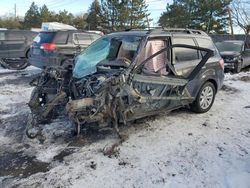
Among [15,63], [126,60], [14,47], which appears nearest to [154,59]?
[126,60]

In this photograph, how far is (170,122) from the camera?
6.13 meters

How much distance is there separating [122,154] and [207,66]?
2.97 metres

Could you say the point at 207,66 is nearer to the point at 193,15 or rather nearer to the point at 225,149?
the point at 225,149

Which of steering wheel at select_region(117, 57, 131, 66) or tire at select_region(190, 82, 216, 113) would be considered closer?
steering wheel at select_region(117, 57, 131, 66)

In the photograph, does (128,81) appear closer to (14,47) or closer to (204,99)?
(204,99)

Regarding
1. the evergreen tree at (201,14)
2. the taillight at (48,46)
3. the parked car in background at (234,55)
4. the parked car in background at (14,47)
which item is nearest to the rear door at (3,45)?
the parked car in background at (14,47)

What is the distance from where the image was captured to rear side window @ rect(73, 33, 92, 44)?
39.2 feet

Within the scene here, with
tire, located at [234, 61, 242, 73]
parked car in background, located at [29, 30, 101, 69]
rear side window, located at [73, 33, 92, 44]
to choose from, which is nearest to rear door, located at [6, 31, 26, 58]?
parked car in background, located at [29, 30, 101, 69]

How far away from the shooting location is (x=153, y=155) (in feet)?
15.5

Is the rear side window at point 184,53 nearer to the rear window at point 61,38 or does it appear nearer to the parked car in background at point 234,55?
the rear window at point 61,38

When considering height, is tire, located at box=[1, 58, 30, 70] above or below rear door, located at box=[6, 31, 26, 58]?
below

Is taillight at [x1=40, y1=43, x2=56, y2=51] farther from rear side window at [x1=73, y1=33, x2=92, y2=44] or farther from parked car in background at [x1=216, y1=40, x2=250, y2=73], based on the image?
parked car in background at [x1=216, y1=40, x2=250, y2=73]

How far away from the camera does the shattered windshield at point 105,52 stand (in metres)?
5.73

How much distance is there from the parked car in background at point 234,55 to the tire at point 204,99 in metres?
6.95
